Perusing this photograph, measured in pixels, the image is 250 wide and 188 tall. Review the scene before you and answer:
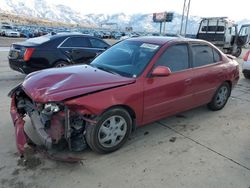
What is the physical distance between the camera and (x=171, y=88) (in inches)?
166

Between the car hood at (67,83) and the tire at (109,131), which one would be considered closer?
the car hood at (67,83)

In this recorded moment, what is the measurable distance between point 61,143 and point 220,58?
12.3ft

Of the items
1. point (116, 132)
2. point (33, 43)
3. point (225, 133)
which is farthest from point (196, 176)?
point (33, 43)

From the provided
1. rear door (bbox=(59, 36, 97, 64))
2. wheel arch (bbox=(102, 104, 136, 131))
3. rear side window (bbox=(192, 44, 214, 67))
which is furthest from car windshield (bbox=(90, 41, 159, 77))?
rear door (bbox=(59, 36, 97, 64))

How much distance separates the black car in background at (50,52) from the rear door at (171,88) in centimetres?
321

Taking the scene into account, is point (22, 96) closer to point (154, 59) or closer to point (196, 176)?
point (154, 59)

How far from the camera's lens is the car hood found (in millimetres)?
3258

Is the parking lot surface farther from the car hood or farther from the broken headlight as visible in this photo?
the car hood

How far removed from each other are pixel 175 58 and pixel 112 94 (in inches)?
59.7

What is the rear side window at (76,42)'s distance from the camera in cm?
806

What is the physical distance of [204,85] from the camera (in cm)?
494

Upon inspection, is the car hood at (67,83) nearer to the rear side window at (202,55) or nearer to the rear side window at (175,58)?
the rear side window at (175,58)

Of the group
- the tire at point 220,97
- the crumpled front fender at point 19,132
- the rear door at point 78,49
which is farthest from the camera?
the rear door at point 78,49

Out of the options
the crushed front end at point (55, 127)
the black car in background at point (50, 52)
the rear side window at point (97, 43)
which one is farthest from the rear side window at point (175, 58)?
the rear side window at point (97, 43)
